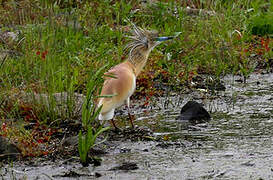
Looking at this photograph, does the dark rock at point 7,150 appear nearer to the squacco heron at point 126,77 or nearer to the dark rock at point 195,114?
the squacco heron at point 126,77

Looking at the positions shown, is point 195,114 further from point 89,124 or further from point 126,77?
point 89,124

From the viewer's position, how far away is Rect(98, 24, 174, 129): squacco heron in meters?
5.37

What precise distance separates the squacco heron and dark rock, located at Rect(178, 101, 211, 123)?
0.65m

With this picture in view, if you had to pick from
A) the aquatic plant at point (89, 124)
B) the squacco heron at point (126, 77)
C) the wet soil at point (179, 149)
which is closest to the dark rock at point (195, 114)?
the wet soil at point (179, 149)

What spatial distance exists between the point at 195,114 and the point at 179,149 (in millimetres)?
992

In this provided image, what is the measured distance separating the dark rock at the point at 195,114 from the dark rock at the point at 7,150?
1897 mm

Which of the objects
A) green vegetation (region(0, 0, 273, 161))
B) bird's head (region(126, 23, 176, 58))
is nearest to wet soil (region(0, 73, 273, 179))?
green vegetation (region(0, 0, 273, 161))

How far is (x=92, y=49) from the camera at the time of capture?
317 inches

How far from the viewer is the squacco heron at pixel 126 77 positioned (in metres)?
5.37

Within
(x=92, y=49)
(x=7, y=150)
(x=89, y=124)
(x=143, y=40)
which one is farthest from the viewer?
(x=92, y=49)

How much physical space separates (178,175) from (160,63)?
3.96m

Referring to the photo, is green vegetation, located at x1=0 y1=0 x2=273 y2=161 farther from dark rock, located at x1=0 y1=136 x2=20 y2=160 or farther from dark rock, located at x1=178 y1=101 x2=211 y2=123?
dark rock, located at x1=178 y1=101 x2=211 y2=123

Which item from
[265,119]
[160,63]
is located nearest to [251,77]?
[160,63]

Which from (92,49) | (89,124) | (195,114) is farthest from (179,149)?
(92,49)
